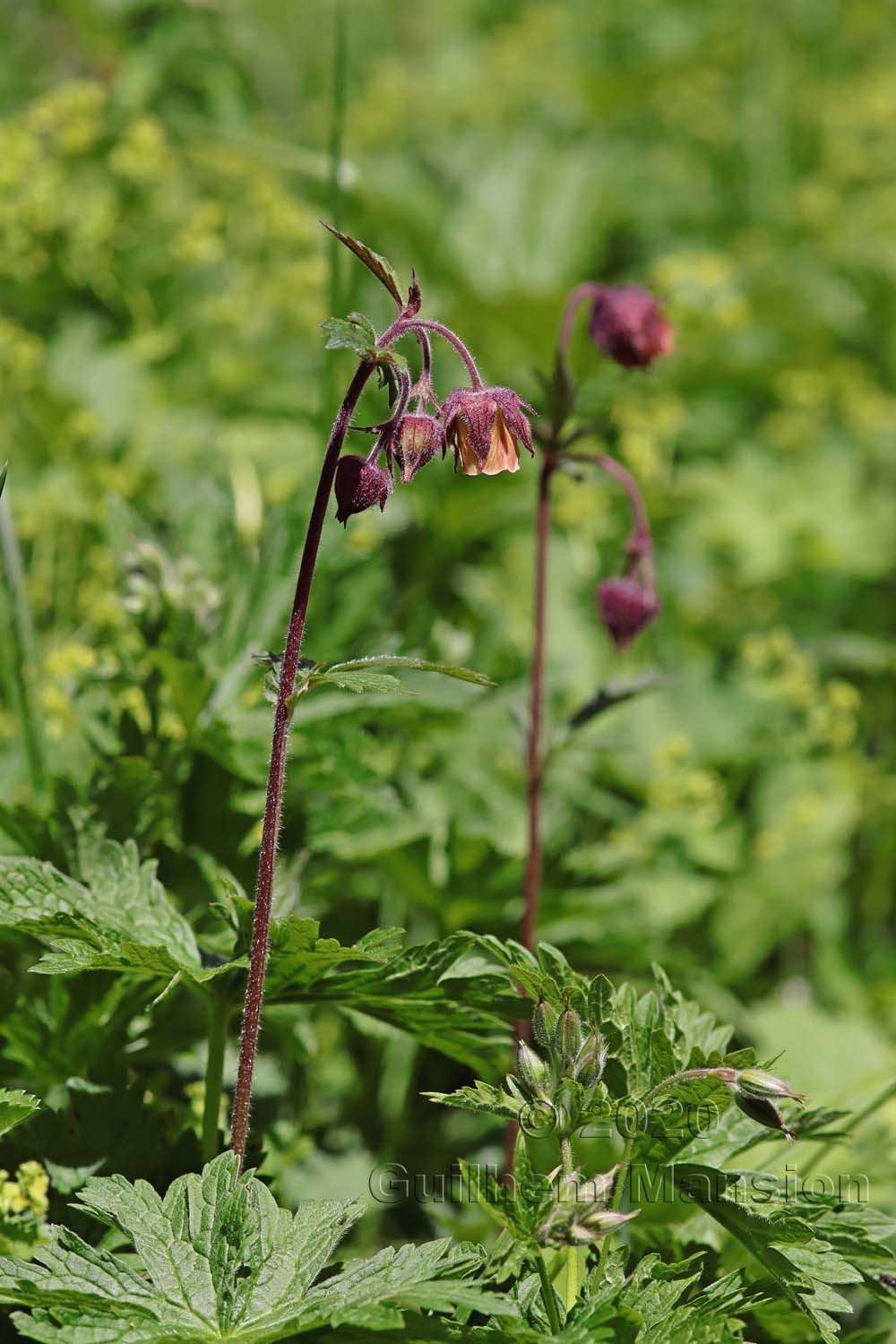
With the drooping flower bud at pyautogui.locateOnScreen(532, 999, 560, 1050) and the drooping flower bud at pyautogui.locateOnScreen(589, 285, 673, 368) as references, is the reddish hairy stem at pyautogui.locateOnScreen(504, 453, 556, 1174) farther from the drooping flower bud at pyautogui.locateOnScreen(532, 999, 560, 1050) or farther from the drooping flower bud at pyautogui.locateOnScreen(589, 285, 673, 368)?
the drooping flower bud at pyautogui.locateOnScreen(532, 999, 560, 1050)

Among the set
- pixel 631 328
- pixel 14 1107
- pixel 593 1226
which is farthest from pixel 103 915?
pixel 631 328

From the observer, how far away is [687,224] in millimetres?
5168

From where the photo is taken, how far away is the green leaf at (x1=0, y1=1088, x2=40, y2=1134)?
131 centimetres

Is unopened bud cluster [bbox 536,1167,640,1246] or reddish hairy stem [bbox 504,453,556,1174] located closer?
unopened bud cluster [bbox 536,1167,640,1246]

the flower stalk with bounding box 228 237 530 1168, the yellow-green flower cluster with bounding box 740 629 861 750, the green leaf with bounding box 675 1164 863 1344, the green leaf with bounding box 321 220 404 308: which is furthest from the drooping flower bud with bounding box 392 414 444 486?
the yellow-green flower cluster with bounding box 740 629 861 750

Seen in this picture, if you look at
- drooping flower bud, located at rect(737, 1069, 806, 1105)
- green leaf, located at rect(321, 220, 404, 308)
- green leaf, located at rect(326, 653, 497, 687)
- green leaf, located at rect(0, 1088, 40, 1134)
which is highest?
green leaf, located at rect(321, 220, 404, 308)

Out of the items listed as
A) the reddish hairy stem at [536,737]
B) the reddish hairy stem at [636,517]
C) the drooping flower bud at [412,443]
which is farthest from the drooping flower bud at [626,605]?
the drooping flower bud at [412,443]

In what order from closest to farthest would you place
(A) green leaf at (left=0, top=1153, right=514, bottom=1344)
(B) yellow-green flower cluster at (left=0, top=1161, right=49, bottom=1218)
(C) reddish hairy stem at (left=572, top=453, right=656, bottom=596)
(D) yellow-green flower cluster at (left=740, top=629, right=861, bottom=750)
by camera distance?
(A) green leaf at (left=0, top=1153, right=514, bottom=1344) → (B) yellow-green flower cluster at (left=0, top=1161, right=49, bottom=1218) → (C) reddish hairy stem at (left=572, top=453, right=656, bottom=596) → (D) yellow-green flower cluster at (left=740, top=629, right=861, bottom=750)

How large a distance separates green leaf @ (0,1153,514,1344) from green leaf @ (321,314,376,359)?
80cm

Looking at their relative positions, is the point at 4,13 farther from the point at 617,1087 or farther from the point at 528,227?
the point at 617,1087

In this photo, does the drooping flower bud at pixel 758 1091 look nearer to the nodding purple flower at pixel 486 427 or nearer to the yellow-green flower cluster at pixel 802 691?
the nodding purple flower at pixel 486 427

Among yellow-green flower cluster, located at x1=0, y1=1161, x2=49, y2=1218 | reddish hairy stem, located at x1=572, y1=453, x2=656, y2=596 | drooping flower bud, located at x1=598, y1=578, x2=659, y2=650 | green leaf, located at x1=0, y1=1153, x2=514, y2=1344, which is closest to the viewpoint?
green leaf, located at x1=0, y1=1153, x2=514, y2=1344

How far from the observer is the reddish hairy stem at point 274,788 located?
4.43 ft

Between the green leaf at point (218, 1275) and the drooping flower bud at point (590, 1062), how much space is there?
19 centimetres
